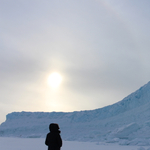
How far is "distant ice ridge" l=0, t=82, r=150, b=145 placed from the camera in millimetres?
21672

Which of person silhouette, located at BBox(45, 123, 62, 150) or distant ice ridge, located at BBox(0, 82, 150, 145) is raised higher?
distant ice ridge, located at BBox(0, 82, 150, 145)

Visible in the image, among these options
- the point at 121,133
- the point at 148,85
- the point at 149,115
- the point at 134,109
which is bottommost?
the point at 121,133

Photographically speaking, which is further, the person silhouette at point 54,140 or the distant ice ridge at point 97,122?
the distant ice ridge at point 97,122

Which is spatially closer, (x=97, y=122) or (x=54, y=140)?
(x=54, y=140)

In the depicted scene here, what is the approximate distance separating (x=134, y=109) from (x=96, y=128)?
6046 millimetres

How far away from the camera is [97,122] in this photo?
101 feet

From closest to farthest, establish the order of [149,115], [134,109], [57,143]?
[57,143], [149,115], [134,109]

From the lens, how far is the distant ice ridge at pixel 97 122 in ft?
71.1

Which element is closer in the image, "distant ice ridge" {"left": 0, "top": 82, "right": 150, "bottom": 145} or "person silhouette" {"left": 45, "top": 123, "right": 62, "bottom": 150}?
"person silhouette" {"left": 45, "top": 123, "right": 62, "bottom": 150}

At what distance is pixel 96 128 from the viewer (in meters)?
29.4

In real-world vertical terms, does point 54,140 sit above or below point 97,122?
below

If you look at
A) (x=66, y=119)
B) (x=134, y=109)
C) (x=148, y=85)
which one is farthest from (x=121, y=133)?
(x=66, y=119)

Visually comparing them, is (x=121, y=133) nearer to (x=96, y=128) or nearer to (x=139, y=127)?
(x=139, y=127)

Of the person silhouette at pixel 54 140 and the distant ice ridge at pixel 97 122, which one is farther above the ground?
the distant ice ridge at pixel 97 122
